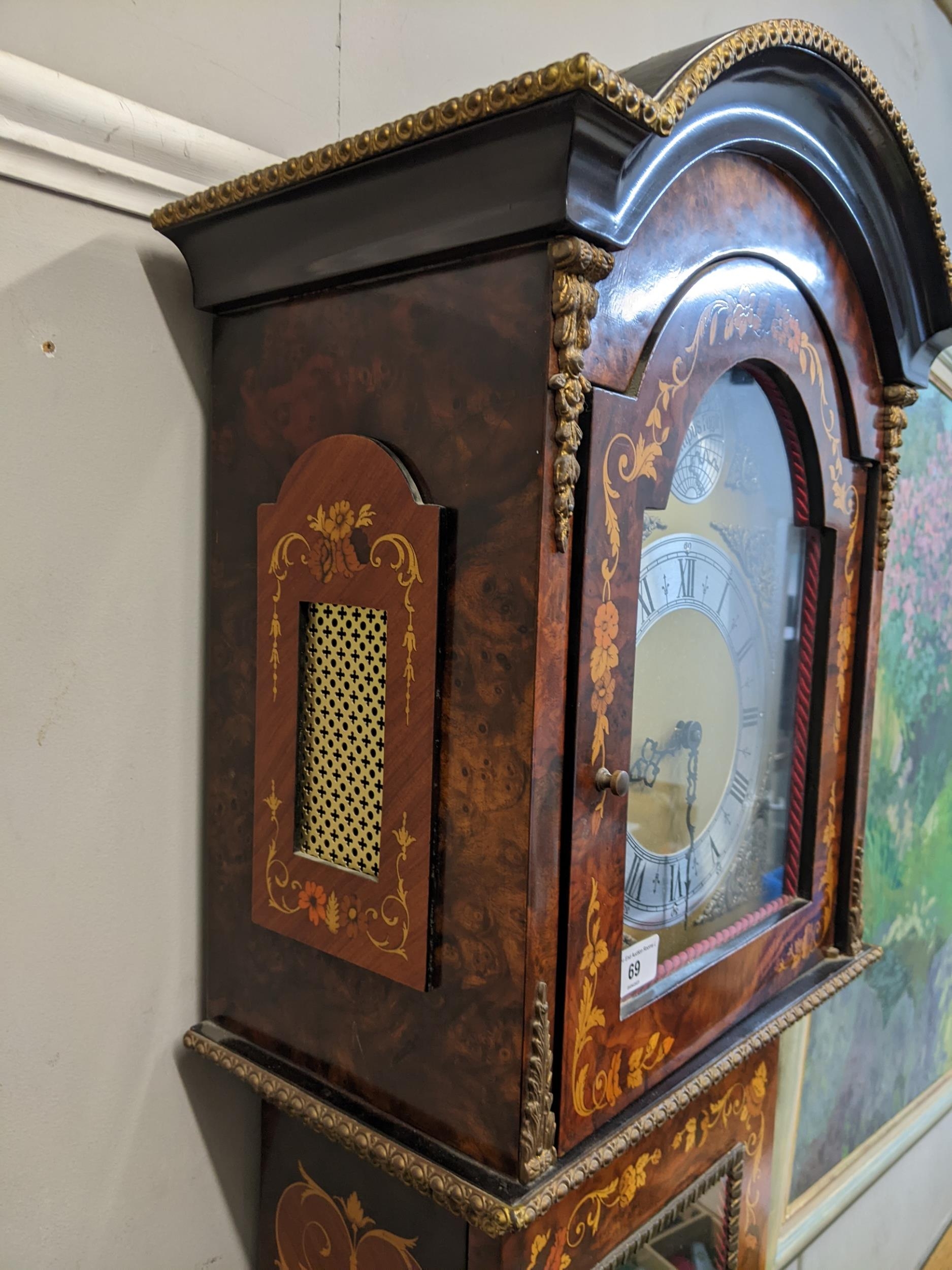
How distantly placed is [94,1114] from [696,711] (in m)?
0.71

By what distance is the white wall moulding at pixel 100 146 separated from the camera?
2.62 ft

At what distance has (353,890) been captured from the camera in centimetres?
81

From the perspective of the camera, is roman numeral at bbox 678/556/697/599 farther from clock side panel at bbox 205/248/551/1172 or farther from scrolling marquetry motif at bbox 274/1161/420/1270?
scrolling marquetry motif at bbox 274/1161/420/1270

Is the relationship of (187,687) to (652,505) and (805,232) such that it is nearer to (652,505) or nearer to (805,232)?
(652,505)

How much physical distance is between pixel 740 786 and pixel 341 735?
46cm

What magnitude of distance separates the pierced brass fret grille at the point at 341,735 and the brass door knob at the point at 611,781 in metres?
0.18

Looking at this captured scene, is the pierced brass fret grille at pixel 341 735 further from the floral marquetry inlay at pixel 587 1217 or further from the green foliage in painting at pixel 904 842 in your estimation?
the green foliage in painting at pixel 904 842

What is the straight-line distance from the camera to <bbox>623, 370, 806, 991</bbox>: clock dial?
0.87m

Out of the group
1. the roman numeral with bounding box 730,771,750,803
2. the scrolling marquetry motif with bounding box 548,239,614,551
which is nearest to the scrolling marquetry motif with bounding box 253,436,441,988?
→ the scrolling marquetry motif with bounding box 548,239,614,551

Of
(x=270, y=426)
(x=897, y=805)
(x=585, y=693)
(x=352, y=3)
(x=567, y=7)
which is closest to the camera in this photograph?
(x=585, y=693)

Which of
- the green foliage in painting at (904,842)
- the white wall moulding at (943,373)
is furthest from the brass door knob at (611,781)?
the white wall moulding at (943,373)

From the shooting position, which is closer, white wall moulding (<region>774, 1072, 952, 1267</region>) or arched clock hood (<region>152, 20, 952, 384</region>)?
arched clock hood (<region>152, 20, 952, 384</region>)

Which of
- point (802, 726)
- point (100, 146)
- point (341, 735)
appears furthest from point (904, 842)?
point (100, 146)

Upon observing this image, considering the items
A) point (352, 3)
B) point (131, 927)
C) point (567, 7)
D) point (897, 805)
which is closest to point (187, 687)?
point (131, 927)
